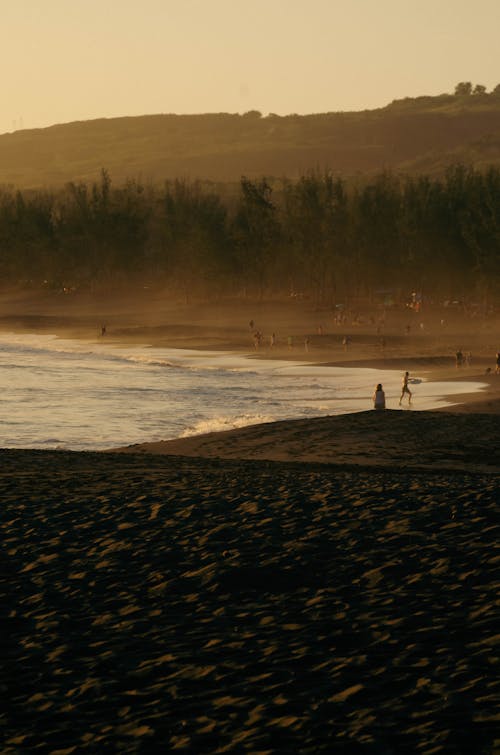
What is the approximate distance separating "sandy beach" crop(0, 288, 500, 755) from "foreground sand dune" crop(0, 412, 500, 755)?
0.11 feet

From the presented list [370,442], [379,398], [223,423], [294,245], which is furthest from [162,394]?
[294,245]

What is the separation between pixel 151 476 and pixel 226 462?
3.49 metres

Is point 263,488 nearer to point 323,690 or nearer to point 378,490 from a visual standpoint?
point 378,490

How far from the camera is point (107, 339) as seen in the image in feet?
297

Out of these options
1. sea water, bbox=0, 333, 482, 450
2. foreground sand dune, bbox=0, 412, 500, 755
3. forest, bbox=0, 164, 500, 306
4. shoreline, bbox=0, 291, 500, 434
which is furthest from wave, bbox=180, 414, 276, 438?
forest, bbox=0, 164, 500, 306

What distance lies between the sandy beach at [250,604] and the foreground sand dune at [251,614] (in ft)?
0.11

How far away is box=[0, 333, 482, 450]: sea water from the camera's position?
1587 inches

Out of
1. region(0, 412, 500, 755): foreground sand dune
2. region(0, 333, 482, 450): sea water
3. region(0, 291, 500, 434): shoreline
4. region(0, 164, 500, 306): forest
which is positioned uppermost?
region(0, 164, 500, 306): forest

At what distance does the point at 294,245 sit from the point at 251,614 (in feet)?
342

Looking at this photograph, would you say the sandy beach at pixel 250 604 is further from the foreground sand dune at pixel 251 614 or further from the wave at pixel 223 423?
the wave at pixel 223 423

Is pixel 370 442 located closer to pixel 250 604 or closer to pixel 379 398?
pixel 379 398

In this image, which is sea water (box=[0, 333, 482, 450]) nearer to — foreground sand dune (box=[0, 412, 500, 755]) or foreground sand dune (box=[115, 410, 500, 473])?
foreground sand dune (box=[115, 410, 500, 473])

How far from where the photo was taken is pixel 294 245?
118188mm

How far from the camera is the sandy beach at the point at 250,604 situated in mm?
A: 12008
